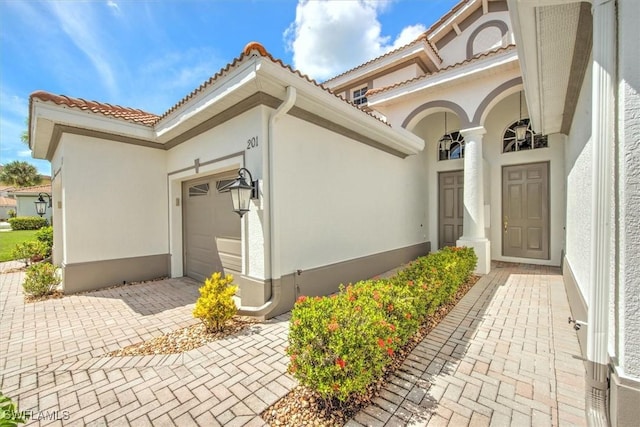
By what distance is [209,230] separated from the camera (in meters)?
6.14

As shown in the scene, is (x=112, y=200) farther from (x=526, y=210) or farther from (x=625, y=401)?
(x=526, y=210)

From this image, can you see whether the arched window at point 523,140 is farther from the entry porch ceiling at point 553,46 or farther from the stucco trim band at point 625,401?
the stucco trim band at point 625,401

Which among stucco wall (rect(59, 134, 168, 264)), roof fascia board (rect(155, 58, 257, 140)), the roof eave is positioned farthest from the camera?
stucco wall (rect(59, 134, 168, 264))

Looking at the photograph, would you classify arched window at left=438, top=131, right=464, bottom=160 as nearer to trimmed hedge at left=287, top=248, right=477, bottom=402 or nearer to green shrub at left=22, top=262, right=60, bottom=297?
trimmed hedge at left=287, top=248, right=477, bottom=402

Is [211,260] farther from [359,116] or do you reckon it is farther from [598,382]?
[598,382]

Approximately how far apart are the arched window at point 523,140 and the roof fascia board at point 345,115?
293 cm

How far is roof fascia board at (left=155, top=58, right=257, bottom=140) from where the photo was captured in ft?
12.4

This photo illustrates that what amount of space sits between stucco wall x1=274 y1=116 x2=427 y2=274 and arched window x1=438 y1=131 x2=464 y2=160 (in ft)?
7.25

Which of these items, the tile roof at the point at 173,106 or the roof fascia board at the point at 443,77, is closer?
the tile roof at the point at 173,106

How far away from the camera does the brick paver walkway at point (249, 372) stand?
2324 millimetres

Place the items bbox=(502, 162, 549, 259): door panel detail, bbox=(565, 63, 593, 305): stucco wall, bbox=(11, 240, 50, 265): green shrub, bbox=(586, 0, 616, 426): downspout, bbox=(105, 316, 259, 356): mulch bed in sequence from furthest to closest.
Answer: bbox=(11, 240, 50, 265): green shrub
bbox=(502, 162, 549, 259): door panel detail
bbox=(105, 316, 259, 356): mulch bed
bbox=(565, 63, 593, 305): stucco wall
bbox=(586, 0, 616, 426): downspout

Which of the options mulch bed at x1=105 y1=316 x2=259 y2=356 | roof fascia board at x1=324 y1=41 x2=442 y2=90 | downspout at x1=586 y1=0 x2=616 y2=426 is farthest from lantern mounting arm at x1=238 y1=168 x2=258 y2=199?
roof fascia board at x1=324 y1=41 x2=442 y2=90

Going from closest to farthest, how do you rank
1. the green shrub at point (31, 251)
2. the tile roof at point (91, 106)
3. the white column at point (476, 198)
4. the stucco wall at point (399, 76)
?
the tile roof at point (91, 106) < the white column at point (476, 198) < the green shrub at point (31, 251) < the stucco wall at point (399, 76)

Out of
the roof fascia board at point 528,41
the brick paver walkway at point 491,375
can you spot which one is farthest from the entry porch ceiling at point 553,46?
the brick paver walkway at point 491,375
